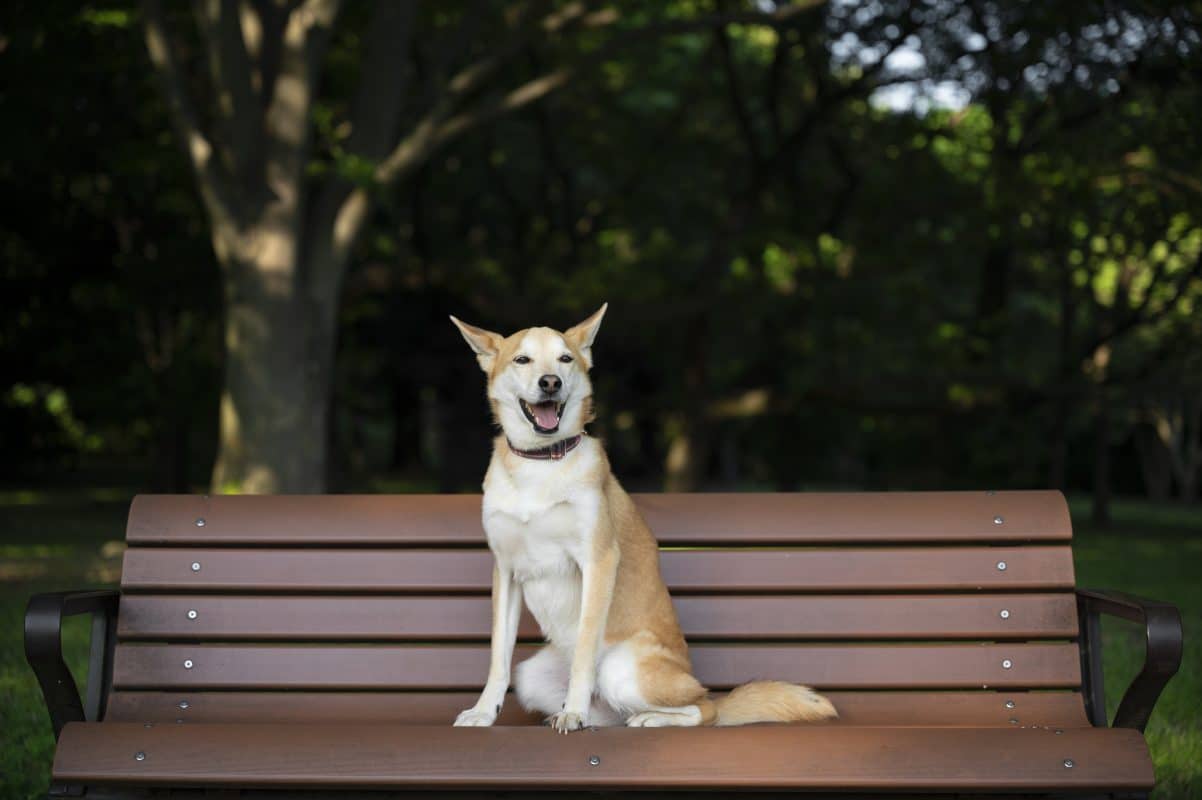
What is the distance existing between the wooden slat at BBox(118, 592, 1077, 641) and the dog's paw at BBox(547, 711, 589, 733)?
1.92ft

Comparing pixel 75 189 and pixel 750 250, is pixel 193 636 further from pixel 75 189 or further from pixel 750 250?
pixel 75 189

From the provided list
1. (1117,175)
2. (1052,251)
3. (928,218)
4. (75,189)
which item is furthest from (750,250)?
(75,189)

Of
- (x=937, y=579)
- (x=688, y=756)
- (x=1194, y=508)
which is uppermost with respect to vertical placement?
(x=937, y=579)

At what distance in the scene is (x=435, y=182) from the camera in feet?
74.2

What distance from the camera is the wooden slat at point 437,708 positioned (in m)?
4.09

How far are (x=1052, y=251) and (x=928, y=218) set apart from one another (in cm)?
183

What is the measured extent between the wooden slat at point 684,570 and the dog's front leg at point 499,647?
25cm

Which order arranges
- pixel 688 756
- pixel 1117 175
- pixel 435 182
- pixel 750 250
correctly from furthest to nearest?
pixel 435 182 < pixel 750 250 < pixel 1117 175 < pixel 688 756

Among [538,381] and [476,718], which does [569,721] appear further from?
[538,381]

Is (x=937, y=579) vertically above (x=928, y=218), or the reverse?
(x=928, y=218)

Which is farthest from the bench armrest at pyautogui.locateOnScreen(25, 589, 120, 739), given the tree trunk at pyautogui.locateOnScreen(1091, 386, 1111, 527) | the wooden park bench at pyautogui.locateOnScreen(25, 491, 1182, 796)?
the tree trunk at pyautogui.locateOnScreen(1091, 386, 1111, 527)

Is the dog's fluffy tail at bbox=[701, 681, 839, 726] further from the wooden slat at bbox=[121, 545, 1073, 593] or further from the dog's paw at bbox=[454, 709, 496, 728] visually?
the dog's paw at bbox=[454, 709, 496, 728]

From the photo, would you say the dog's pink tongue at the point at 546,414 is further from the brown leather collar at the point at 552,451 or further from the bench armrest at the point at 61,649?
the bench armrest at the point at 61,649

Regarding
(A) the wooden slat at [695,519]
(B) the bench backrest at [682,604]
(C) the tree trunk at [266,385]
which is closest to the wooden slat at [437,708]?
(B) the bench backrest at [682,604]
